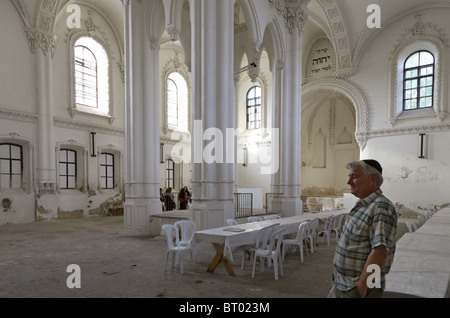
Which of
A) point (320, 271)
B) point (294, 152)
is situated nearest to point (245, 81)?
point (294, 152)

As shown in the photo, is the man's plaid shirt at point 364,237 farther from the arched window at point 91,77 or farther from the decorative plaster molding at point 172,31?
the arched window at point 91,77

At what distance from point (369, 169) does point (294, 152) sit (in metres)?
9.82

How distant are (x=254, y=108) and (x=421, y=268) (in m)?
18.5

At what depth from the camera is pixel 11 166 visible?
12969mm

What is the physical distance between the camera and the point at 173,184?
1942 cm

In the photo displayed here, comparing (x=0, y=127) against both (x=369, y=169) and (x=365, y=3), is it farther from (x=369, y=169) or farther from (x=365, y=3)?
(x=365, y=3)

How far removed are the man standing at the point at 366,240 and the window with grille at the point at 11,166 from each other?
47.3 feet

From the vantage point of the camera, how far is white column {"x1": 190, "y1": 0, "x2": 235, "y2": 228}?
786cm

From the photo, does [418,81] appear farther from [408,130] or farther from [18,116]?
[18,116]

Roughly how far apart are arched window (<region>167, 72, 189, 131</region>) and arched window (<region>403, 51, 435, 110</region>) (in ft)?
42.3

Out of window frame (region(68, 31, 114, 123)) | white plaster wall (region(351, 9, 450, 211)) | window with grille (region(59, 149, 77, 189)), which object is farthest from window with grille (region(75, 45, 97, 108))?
white plaster wall (region(351, 9, 450, 211))

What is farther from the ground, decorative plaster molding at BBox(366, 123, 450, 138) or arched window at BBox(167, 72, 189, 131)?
arched window at BBox(167, 72, 189, 131)

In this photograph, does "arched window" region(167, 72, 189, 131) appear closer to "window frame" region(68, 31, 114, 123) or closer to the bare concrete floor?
"window frame" region(68, 31, 114, 123)

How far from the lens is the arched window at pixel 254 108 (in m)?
20.4
